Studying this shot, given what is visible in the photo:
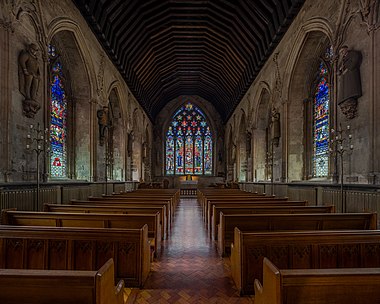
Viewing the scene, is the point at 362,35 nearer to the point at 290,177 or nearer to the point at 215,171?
the point at 290,177

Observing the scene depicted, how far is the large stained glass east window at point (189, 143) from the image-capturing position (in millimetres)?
27578

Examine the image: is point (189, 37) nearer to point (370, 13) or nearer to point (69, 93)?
point (69, 93)

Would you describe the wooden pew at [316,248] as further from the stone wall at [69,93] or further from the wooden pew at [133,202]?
the stone wall at [69,93]

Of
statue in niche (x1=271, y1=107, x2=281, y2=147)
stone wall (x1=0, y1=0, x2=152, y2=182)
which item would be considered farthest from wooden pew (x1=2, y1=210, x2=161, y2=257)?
statue in niche (x1=271, y1=107, x2=281, y2=147)

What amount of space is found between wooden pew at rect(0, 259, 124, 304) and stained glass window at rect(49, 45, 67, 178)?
9135 mm

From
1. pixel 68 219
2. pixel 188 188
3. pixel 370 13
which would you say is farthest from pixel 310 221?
pixel 188 188

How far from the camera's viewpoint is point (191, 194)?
72.8 feet

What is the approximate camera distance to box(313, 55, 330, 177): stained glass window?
977cm

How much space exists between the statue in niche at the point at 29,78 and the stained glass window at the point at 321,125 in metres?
8.86

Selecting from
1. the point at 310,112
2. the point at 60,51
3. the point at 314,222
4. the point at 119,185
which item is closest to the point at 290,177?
the point at 310,112

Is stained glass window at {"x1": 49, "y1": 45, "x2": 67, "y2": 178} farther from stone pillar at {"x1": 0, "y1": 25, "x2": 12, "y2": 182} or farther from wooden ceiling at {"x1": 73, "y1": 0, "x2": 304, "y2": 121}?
stone pillar at {"x1": 0, "y1": 25, "x2": 12, "y2": 182}

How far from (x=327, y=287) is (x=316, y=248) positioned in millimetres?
1700

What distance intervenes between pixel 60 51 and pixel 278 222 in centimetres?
986

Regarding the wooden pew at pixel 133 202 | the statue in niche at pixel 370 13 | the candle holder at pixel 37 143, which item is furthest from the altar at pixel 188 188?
the statue in niche at pixel 370 13
